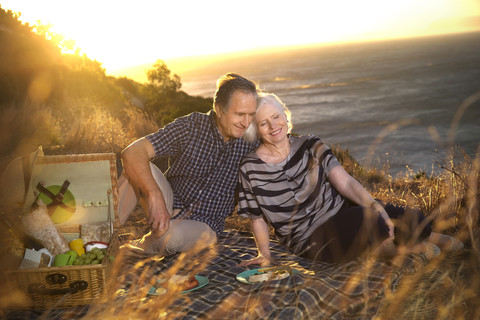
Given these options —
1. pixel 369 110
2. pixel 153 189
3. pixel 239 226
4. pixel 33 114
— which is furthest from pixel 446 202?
pixel 369 110

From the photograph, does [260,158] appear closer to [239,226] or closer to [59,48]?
[239,226]

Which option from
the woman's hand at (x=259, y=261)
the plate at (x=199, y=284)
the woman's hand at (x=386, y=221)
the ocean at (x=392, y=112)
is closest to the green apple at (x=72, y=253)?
the plate at (x=199, y=284)

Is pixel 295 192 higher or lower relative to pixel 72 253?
higher

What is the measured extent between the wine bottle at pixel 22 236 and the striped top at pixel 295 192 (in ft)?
5.40

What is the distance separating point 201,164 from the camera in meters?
4.15

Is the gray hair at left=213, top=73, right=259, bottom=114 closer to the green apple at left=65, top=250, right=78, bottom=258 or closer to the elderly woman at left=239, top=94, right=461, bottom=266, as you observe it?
the elderly woman at left=239, top=94, right=461, bottom=266

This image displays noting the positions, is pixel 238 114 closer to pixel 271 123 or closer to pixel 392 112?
pixel 271 123

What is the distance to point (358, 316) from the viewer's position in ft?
9.39

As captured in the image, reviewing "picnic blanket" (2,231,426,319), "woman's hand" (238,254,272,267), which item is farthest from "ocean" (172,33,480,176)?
"woman's hand" (238,254,272,267)

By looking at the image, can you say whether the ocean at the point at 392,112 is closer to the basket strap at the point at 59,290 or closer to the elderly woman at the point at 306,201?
the elderly woman at the point at 306,201

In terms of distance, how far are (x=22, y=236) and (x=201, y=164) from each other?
1.64m

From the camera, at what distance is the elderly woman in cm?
347

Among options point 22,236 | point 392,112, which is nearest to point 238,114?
point 22,236

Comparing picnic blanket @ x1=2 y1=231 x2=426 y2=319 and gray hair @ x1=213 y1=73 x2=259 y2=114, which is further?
gray hair @ x1=213 y1=73 x2=259 y2=114
